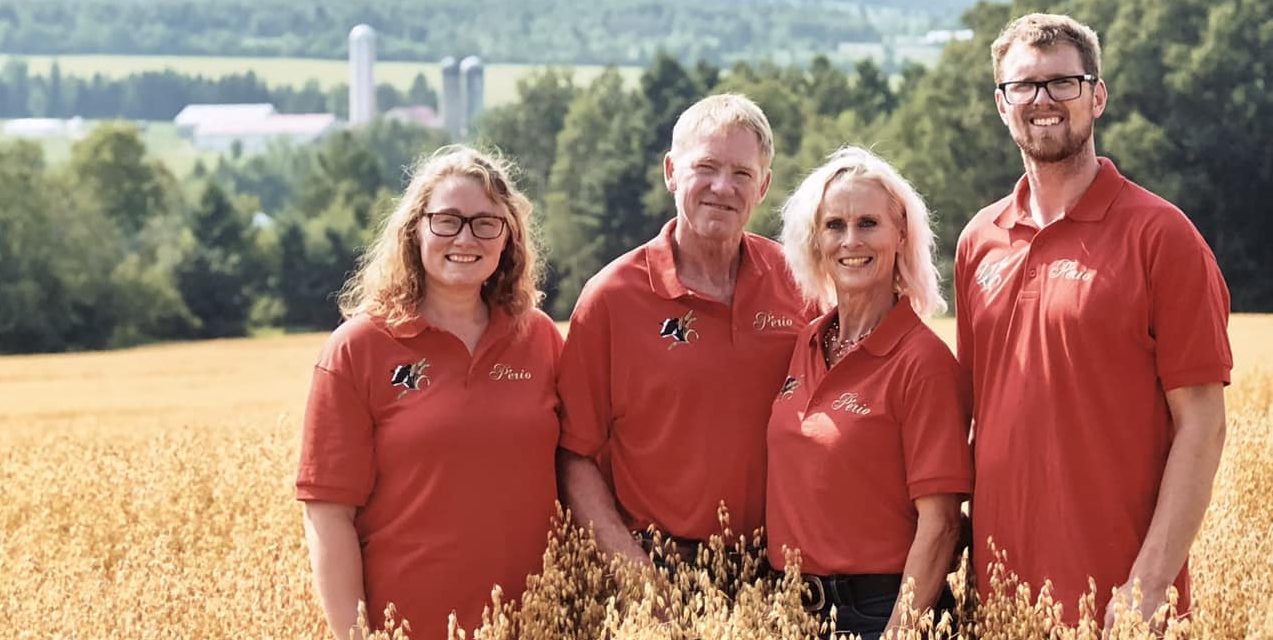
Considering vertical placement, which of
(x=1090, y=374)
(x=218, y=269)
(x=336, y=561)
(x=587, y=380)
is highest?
(x=1090, y=374)

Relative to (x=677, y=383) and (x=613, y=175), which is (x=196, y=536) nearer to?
(x=677, y=383)

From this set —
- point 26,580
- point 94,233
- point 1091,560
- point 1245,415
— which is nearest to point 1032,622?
point 1091,560

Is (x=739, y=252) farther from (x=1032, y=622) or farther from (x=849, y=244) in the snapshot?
(x=1032, y=622)

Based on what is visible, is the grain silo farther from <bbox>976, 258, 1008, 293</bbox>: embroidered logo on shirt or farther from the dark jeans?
the dark jeans

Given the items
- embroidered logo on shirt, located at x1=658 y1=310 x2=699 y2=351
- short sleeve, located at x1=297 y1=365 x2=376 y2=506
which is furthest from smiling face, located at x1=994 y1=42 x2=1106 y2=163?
short sleeve, located at x1=297 y1=365 x2=376 y2=506

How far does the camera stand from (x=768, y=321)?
17.7 ft

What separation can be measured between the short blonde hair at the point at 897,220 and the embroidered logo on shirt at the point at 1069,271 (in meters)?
0.45

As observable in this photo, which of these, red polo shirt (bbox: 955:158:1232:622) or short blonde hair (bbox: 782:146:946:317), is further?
short blonde hair (bbox: 782:146:946:317)

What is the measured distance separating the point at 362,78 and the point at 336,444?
193095 mm

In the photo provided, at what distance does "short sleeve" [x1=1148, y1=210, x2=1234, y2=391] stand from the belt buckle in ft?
3.97

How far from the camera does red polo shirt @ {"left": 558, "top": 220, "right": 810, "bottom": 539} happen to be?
17.4 feet

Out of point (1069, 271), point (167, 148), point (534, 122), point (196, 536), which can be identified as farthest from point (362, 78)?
point (1069, 271)

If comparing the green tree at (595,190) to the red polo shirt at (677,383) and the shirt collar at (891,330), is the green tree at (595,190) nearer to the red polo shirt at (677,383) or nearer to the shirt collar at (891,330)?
the red polo shirt at (677,383)

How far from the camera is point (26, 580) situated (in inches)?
295
